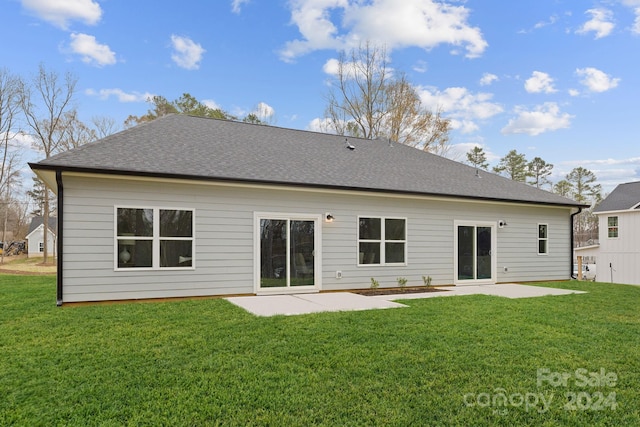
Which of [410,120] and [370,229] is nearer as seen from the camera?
[370,229]

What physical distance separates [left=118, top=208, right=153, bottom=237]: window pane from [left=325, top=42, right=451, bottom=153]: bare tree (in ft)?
48.9

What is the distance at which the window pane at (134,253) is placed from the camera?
7.15 m

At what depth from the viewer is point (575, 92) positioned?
50.1 feet

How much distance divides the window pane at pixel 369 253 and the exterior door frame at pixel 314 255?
1.12 meters

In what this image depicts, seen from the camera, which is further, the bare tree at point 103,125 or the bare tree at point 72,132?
the bare tree at point 103,125

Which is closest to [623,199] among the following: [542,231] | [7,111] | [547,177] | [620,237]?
[620,237]

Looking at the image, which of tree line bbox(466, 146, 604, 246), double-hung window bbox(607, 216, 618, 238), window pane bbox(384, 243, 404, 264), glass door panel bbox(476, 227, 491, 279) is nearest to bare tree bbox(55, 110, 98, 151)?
window pane bbox(384, 243, 404, 264)

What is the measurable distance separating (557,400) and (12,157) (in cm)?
2602

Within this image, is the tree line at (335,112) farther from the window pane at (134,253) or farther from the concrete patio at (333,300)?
the window pane at (134,253)

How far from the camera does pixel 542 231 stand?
37.6 feet

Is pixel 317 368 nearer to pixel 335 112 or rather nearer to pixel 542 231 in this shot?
pixel 542 231

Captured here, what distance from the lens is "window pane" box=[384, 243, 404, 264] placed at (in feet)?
30.9

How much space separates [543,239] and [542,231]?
0.79 ft

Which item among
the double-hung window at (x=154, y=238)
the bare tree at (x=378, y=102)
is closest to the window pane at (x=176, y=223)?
the double-hung window at (x=154, y=238)
